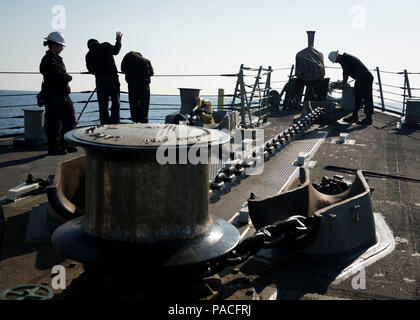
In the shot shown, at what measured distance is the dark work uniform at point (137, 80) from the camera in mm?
7133

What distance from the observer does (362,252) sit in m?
3.41

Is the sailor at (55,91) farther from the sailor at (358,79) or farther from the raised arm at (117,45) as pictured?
the sailor at (358,79)

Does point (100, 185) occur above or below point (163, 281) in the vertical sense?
above

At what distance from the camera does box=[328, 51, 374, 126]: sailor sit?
10.4 meters

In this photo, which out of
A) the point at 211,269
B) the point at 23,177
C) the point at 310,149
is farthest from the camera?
the point at 310,149

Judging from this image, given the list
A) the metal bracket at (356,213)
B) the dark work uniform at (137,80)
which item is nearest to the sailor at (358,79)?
the dark work uniform at (137,80)

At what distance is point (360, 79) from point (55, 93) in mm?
6986

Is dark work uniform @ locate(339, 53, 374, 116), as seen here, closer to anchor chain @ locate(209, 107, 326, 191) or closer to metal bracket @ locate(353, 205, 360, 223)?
anchor chain @ locate(209, 107, 326, 191)

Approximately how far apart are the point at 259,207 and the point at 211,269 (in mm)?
A: 1013

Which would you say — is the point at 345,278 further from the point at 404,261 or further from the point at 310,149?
the point at 310,149

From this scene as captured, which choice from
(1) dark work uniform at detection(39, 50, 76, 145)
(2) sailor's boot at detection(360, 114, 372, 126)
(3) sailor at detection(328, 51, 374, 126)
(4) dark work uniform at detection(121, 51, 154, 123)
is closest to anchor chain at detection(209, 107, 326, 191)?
(3) sailor at detection(328, 51, 374, 126)

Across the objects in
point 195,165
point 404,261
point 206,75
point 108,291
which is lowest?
point 404,261

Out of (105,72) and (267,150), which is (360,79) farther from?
(105,72)
